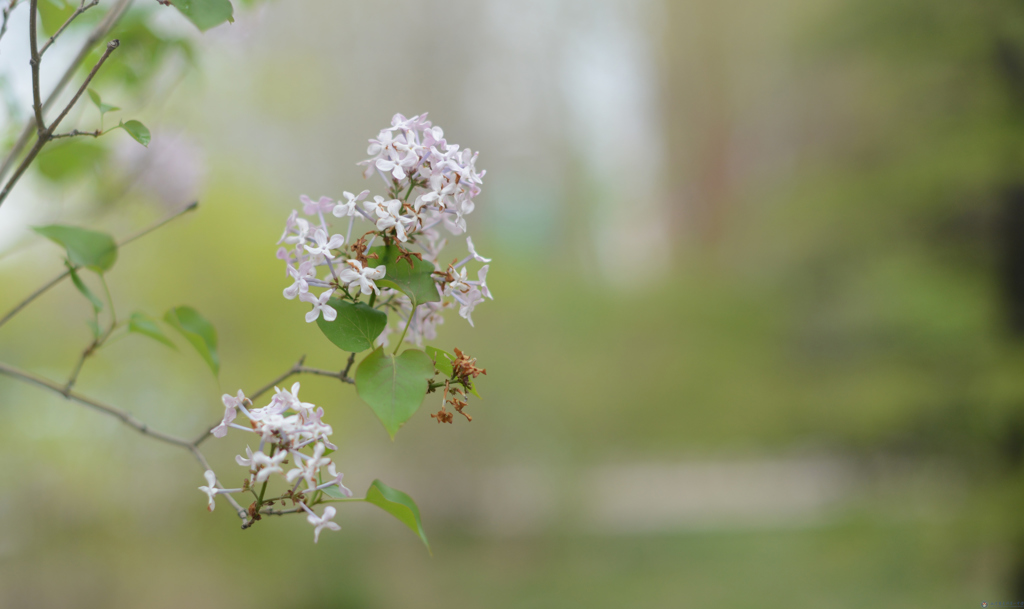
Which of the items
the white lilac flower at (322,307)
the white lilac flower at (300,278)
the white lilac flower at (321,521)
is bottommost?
the white lilac flower at (321,521)

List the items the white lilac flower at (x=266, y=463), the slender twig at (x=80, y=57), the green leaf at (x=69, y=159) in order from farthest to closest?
the green leaf at (x=69, y=159) → the slender twig at (x=80, y=57) → the white lilac flower at (x=266, y=463)

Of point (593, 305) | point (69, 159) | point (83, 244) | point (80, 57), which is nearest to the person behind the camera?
point (80, 57)

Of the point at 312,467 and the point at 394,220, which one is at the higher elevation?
the point at 394,220

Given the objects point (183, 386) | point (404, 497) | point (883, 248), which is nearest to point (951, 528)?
point (883, 248)

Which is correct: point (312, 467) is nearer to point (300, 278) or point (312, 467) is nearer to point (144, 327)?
point (300, 278)

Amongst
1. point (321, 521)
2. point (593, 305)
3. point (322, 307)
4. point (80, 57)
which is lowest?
point (321, 521)

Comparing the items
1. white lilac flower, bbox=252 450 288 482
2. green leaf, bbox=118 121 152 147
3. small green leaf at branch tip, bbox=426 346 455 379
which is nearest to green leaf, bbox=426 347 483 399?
small green leaf at branch tip, bbox=426 346 455 379

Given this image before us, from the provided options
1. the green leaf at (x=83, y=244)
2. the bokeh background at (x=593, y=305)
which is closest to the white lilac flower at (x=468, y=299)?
the green leaf at (x=83, y=244)

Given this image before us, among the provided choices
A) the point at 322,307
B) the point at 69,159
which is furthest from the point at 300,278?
the point at 69,159

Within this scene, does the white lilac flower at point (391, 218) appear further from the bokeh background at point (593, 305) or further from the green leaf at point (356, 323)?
the bokeh background at point (593, 305)
